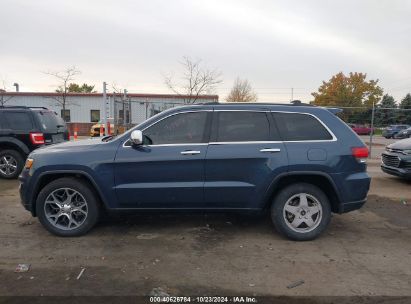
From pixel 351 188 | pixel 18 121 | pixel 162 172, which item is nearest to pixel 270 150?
pixel 351 188

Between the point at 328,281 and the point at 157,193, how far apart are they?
7.41 feet

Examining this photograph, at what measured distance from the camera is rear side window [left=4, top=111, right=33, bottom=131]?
9.50 meters

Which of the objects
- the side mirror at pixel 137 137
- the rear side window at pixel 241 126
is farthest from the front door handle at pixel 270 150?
the side mirror at pixel 137 137

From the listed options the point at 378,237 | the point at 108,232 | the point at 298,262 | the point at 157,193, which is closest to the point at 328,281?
the point at 298,262

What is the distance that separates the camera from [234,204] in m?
5.04

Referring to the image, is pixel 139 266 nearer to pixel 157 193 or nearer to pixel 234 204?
pixel 157 193

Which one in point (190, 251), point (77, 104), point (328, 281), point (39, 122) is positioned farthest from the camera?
point (77, 104)

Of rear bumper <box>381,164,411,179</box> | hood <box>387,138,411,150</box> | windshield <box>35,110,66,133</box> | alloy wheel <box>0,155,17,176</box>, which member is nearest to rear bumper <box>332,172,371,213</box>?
rear bumper <box>381,164,411,179</box>

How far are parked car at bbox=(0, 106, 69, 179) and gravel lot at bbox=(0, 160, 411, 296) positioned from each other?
353cm

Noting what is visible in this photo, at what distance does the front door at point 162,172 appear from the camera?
496cm

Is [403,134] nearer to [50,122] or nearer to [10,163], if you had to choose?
[50,122]

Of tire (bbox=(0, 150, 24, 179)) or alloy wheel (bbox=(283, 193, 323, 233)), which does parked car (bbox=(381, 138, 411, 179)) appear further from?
tire (bbox=(0, 150, 24, 179))

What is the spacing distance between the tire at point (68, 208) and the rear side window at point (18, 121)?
5030mm

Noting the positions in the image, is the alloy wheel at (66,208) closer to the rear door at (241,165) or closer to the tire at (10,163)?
the rear door at (241,165)
